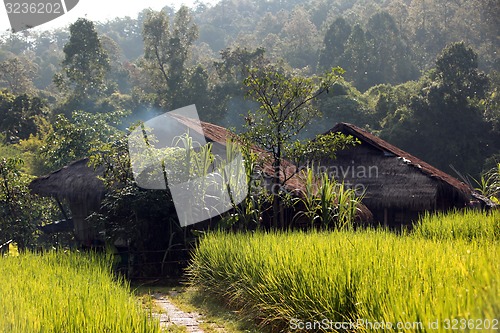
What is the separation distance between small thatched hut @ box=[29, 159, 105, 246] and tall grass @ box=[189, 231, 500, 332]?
4.86m

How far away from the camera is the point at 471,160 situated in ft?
80.5

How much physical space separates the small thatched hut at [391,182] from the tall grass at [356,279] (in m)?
7.37

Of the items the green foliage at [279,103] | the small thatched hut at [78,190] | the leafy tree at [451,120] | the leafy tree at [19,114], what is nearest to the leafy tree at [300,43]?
the leafy tree at [451,120]

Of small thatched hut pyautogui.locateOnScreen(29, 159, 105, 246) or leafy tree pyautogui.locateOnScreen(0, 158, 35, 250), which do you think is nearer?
small thatched hut pyautogui.locateOnScreen(29, 159, 105, 246)

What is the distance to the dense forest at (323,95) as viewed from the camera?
76.6 ft

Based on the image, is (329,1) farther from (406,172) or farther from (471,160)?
(406,172)

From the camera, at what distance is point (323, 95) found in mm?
29609

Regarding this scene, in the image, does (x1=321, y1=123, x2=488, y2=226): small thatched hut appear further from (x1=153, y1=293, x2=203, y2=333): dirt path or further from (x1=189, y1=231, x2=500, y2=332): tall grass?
(x1=189, y1=231, x2=500, y2=332): tall grass

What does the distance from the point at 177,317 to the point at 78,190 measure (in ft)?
19.2

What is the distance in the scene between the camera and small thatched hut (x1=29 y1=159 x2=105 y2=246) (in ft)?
40.2

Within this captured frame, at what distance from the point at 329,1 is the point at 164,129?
5120 centimetres

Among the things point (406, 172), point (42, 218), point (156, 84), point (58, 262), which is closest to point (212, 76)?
point (156, 84)

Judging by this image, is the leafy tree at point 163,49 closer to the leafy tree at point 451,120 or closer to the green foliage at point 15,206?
the leafy tree at point 451,120

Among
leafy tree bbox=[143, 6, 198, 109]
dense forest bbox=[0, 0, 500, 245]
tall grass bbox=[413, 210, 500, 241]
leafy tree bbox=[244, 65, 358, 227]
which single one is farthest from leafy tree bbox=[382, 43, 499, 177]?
leafy tree bbox=[244, 65, 358, 227]
